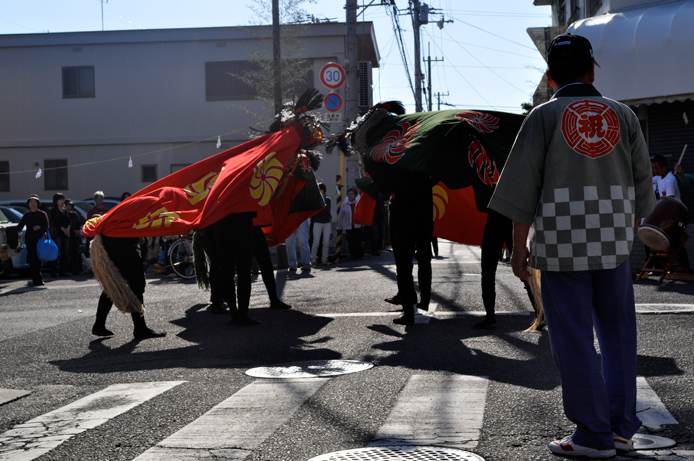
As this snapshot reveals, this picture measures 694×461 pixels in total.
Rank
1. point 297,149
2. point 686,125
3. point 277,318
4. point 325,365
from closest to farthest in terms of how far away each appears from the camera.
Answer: point 325,365 → point 277,318 → point 297,149 → point 686,125

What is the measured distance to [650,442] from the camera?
3.87m

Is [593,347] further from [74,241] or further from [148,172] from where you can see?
[148,172]

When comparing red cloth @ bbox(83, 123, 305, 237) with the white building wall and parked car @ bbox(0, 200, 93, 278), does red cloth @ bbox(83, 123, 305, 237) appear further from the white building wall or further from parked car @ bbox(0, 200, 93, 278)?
the white building wall

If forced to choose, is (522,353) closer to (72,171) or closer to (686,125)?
(686,125)

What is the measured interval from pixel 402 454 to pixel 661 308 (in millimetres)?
5800

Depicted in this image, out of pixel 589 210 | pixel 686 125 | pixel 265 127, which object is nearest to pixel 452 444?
pixel 589 210

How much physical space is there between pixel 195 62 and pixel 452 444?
29384 millimetres

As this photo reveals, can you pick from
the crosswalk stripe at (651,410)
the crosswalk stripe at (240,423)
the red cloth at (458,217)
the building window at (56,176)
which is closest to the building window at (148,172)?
the building window at (56,176)

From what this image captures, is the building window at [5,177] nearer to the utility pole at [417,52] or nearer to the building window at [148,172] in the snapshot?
the building window at [148,172]

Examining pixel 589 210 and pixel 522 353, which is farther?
pixel 522 353

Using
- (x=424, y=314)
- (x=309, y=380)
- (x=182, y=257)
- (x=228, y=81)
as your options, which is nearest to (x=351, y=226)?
(x=182, y=257)

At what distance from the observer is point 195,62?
31.8 metres

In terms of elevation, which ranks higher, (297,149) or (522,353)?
(297,149)

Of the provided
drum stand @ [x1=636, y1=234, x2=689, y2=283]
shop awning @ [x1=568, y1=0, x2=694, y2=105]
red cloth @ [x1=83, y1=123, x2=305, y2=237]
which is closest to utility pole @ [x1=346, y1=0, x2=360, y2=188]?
shop awning @ [x1=568, y1=0, x2=694, y2=105]
